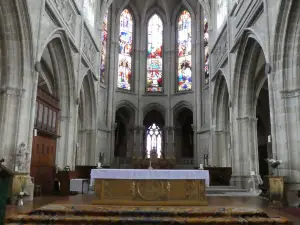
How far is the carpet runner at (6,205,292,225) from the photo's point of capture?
21.0 ft

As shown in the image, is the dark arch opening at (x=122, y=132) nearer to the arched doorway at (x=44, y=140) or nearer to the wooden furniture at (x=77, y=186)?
the arched doorway at (x=44, y=140)

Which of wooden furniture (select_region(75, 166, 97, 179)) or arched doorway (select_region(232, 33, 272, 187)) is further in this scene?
wooden furniture (select_region(75, 166, 97, 179))

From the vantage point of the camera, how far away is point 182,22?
103ft

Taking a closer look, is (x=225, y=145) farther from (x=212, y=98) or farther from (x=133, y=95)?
(x=133, y=95)

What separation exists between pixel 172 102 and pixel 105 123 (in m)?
6.78

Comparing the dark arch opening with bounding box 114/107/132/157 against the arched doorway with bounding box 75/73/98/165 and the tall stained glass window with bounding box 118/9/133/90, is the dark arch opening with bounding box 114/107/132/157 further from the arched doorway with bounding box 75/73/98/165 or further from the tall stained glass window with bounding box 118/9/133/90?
the arched doorway with bounding box 75/73/98/165

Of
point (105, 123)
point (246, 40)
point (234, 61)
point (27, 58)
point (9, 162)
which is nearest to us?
point (9, 162)

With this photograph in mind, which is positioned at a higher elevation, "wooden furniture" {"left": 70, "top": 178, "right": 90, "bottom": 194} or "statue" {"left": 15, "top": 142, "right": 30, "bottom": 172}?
"statue" {"left": 15, "top": 142, "right": 30, "bottom": 172}

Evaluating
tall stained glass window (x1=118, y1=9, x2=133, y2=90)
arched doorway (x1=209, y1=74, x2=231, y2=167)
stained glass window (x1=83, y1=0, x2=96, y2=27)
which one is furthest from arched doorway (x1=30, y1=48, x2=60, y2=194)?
tall stained glass window (x1=118, y1=9, x2=133, y2=90)

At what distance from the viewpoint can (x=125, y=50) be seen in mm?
30422

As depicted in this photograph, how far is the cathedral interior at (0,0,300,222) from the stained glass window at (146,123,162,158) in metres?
0.10

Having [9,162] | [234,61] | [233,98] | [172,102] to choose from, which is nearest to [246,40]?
[234,61]

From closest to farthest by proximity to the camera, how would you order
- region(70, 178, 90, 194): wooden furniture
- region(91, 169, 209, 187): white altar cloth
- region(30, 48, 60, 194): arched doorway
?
region(91, 169, 209, 187): white altar cloth → region(30, 48, 60, 194): arched doorway → region(70, 178, 90, 194): wooden furniture

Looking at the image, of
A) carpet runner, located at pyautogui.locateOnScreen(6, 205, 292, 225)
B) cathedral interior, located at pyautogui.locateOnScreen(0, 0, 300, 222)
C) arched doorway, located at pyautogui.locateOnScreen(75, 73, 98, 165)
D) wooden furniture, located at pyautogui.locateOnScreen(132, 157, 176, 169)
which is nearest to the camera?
carpet runner, located at pyautogui.locateOnScreen(6, 205, 292, 225)
